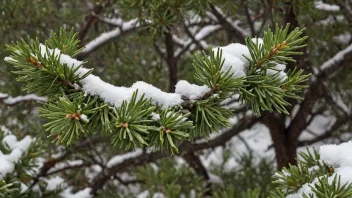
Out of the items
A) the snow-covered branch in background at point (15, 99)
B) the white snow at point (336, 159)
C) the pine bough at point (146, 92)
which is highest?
the snow-covered branch in background at point (15, 99)

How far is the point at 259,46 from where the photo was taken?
0.67 m

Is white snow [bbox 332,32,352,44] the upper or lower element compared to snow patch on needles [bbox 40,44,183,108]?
upper

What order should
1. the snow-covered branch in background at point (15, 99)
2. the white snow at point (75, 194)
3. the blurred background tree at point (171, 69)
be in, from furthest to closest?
1. the snow-covered branch in background at point (15, 99)
2. the white snow at point (75, 194)
3. the blurred background tree at point (171, 69)

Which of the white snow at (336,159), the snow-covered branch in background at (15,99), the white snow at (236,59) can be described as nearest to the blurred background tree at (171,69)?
the snow-covered branch in background at (15,99)

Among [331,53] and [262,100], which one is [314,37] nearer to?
[331,53]

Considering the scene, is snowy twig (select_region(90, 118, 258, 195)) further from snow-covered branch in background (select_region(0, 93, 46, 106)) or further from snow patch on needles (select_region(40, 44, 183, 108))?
snow patch on needles (select_region(40, 44, 183, 108))

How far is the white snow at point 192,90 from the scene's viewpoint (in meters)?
0.69

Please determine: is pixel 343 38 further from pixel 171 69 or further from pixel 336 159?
pixel 336 159

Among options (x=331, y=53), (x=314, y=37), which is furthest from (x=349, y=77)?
(x=314, y=37)

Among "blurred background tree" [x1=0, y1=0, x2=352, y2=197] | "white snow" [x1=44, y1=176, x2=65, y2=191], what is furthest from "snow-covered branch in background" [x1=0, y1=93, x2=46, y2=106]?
"white snow" [x1=44, y1=176, x2=65, y2=191]

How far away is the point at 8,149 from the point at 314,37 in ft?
3.67

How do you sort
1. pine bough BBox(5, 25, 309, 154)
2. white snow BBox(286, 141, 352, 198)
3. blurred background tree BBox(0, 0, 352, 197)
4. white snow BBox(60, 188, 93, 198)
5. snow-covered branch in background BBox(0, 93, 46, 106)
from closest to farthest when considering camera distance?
pine bough BBox(5, 25, 309, 154) → white snow BBox(286, 141, 352, 198) → blurred background tree BBox(0, 0, 352, 197) → white snow BBox(60, 188, 93, 198) → snow-covered branch in background BBox(0, 93, 46, 106)

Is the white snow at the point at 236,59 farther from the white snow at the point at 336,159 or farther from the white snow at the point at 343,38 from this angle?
the white snow at the point at 343,38

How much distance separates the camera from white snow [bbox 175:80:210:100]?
0.69 meters
